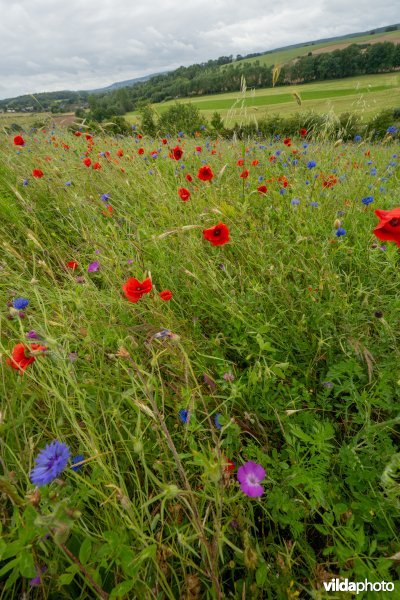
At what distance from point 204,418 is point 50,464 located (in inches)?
22.7

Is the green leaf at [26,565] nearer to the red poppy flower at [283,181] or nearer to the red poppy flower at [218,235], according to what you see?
the red poppy flower at [218,235]

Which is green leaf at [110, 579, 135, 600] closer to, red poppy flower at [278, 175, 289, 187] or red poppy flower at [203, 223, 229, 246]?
red poppy flower at [203, 223, 229, 246]

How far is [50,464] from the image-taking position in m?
0.82

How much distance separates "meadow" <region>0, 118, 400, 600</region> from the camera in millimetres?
868

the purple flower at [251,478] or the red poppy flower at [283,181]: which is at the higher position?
the red poppy flower at [283,181]

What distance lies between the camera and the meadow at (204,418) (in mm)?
868

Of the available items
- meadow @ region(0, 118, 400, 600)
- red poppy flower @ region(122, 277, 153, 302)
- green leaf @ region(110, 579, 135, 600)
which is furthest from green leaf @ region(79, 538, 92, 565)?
red poppy flower @ region(122, 277, 153, 302)

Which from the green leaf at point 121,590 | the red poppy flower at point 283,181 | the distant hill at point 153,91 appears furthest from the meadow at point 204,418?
the distant hill at point 153,91

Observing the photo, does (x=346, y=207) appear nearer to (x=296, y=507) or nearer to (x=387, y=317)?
(x=387, y=317)

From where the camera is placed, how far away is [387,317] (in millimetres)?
1517

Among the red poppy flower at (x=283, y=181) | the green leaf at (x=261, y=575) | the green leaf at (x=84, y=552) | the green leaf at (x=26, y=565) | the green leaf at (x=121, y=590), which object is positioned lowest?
the green leaf at (x=261, y=575)

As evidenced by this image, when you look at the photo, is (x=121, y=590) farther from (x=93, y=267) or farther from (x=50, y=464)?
(x=93, y=267)

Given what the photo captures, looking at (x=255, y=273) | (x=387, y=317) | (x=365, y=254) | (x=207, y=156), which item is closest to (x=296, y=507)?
(x=387, y=317)

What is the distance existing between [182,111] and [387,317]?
819 inches
